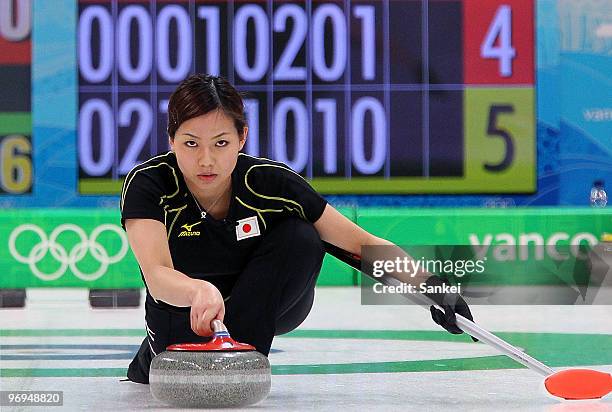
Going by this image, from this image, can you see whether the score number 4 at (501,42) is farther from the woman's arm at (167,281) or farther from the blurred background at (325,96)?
the woman's arm at (167,281)

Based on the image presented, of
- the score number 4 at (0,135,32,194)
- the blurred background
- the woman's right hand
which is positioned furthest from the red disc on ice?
the score number 4 at (0,135,32,194)

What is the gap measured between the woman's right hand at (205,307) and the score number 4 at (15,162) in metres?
7.62

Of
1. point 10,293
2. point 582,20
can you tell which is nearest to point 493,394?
point 10,293

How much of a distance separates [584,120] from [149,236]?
791cm

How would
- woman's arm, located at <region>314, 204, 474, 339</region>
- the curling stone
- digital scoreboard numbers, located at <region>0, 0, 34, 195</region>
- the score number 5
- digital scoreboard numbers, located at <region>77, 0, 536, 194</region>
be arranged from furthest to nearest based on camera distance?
1. digital scoreboard numbers, located at <region>0, 0, 34, 195</region>
2. the score number 5
3. digital scoreboard numbers, located at <region>77, 0, 536, 194</region>
4. woman's arm, located at <region>314, 204, 474, 339</region>
5. the curling stone

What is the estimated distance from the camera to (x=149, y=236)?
2.91m

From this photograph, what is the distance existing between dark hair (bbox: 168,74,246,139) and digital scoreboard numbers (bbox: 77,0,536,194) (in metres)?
6.79

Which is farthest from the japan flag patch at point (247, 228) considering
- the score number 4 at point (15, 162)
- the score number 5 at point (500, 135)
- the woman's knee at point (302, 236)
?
the score number 4 at point (15, 162)

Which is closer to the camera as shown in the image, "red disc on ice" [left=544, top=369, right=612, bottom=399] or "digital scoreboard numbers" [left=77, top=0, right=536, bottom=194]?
"red disc on ice" [left=544, top=369, right=612, bottom=399]

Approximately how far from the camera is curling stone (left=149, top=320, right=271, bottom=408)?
2680mm

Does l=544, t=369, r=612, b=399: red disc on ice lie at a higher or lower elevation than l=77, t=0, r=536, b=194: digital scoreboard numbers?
lower

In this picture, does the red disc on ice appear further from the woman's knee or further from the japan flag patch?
the japan flag patch

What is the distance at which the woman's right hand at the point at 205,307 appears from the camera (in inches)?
106

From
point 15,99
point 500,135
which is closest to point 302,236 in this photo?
point 500,135
